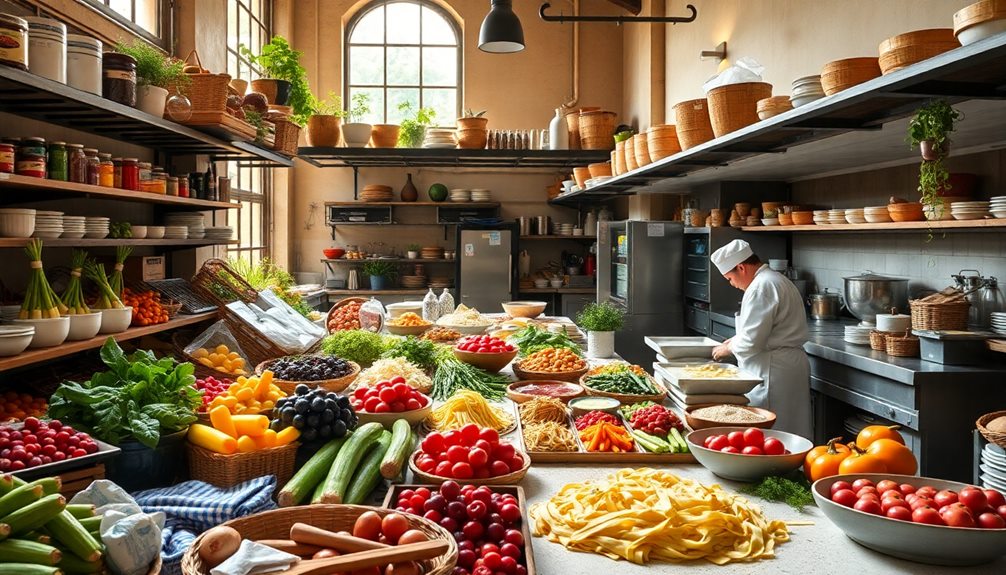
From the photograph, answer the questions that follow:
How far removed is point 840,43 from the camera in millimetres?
5461

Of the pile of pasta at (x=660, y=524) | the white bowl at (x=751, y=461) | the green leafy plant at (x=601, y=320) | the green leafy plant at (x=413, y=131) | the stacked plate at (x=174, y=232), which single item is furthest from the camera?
the green leafy plant at (x=413, y=131)

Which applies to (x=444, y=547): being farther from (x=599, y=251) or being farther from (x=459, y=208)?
(x=459, y=208)

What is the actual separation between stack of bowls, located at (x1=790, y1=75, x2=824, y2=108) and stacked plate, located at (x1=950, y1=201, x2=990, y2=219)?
1.11m

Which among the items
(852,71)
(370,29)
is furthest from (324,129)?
(852,71)

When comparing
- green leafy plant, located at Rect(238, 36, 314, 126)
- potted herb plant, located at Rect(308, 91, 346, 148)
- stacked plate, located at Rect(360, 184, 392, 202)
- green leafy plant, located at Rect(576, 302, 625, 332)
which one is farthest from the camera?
stacked plate, located at Rect(360, 184, 392, 202)

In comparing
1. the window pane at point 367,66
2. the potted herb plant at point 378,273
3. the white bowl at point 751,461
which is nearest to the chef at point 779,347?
the white bowl at point 751,461

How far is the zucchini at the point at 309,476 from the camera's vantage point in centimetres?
222

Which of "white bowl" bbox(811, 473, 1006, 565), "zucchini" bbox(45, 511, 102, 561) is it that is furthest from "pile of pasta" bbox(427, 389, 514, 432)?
"zucchini" bbox(45, 511, 102, 561)

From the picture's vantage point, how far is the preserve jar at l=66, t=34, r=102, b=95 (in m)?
3.41

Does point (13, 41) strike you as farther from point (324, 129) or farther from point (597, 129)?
point (597, 129)

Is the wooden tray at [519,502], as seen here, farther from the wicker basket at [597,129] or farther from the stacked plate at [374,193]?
the stacked plate at [374,193]

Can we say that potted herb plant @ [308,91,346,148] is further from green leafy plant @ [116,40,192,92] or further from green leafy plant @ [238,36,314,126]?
green leafy plant @ [116,40,192,92]

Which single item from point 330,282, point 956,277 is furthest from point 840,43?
point 330,282

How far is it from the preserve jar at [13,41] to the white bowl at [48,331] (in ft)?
3.43
